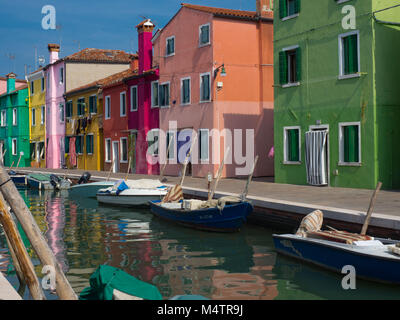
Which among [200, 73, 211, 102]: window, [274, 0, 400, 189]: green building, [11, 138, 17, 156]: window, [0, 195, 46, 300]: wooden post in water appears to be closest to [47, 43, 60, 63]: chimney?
[11, 138, 17, 156]: window

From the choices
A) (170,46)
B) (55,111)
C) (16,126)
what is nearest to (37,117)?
(16,126)

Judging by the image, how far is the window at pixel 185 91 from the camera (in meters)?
28.0

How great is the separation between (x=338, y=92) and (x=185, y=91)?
34.9 ft

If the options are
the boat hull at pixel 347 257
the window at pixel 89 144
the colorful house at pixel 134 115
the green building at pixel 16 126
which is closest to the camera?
the boat hull at pixel 347 257

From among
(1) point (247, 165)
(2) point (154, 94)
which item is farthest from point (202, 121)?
(2) point (154, 94)

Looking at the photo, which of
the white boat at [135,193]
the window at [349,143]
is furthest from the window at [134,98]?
the window at [349,143]

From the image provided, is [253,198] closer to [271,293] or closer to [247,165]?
[271,293]

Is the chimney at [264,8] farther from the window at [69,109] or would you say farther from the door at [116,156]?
the window at [69,109]

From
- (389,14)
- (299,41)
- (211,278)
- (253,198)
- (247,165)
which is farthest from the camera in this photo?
(247,165)

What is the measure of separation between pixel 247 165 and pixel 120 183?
7263mm

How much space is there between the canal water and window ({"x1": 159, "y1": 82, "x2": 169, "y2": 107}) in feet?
41.1

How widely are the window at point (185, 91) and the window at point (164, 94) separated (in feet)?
4.75

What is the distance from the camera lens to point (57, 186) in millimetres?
30047

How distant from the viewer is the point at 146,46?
31.7 m
